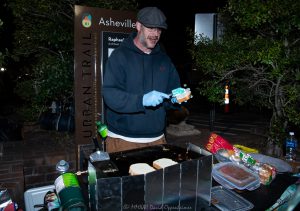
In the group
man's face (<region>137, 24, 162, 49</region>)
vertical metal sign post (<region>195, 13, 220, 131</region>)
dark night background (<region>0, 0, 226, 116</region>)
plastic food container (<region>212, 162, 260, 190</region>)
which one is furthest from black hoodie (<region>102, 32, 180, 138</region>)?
dark night background (<region>0, 0, 226, 116</region>)

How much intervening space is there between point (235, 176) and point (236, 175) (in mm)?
18

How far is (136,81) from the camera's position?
2615 millimetres

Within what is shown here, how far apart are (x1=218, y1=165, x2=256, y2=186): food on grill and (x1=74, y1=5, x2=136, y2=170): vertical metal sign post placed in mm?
2501

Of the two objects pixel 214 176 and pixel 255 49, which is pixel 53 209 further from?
pixel 255 49

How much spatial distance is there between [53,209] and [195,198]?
84cm

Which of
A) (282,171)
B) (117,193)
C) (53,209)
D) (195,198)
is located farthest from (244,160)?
(53,209)

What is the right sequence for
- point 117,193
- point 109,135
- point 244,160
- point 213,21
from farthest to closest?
point 213,21 → point 109,135 → point 244,160 → point 117,193

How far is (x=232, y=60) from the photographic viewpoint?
3.53 metres

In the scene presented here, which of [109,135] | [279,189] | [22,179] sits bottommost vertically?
[22,179]

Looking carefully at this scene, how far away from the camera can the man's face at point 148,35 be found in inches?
99.3

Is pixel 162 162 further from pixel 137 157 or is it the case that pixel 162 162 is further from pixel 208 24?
pixel 208 24

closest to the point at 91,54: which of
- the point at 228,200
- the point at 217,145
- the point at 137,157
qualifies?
the point at 217,145

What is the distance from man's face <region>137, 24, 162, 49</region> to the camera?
252 cm

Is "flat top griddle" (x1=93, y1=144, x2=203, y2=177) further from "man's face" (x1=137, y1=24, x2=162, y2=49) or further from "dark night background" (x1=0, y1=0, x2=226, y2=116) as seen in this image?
"dark night background" (x1=0, y1=0, x2=226, y2=116)
